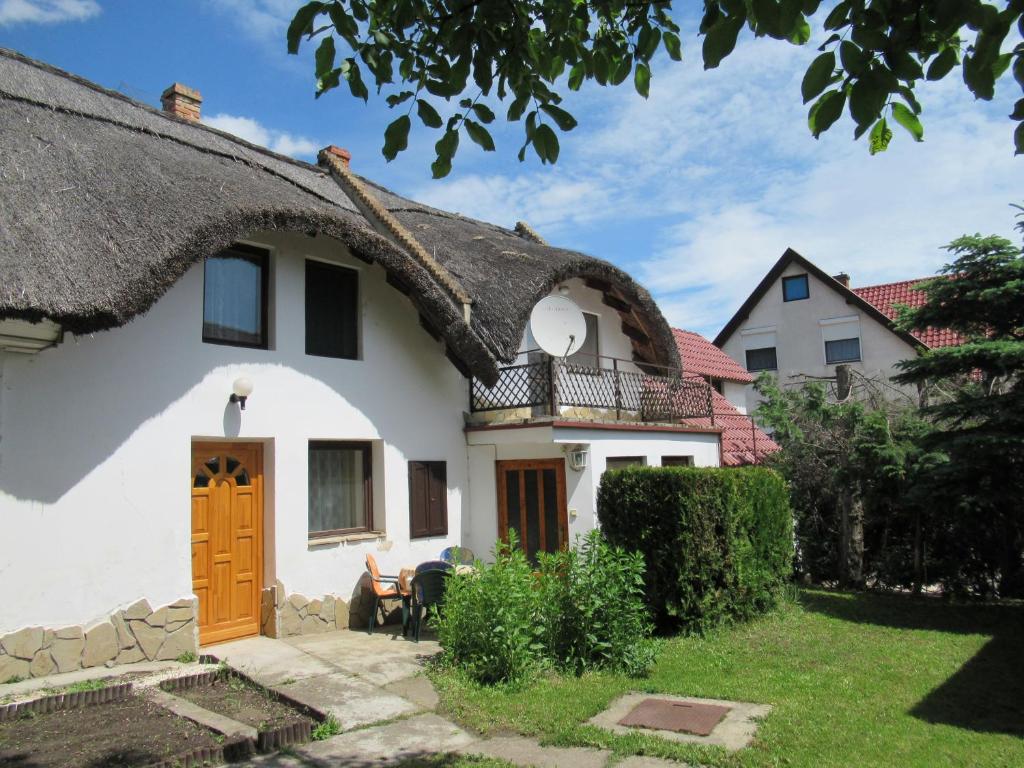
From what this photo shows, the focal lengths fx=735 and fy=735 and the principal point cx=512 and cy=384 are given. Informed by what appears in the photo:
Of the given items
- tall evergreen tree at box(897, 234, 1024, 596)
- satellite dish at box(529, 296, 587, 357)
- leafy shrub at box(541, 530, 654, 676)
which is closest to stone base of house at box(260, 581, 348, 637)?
leafy shrub at box(541, 530, 654, 676)

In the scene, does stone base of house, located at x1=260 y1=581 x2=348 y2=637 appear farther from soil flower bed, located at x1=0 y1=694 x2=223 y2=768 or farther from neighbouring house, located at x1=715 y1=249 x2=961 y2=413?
neighbouring house, located at x1=715 y1=249 x2=961 y2=413

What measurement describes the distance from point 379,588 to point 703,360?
13026mm

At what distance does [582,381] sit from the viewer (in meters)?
12.4

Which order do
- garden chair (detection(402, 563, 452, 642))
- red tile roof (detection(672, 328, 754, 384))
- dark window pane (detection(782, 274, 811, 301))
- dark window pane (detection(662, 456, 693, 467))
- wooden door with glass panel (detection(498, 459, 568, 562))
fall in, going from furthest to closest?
1. dark window pane (detection(782, 274, 811, 301))
2. red tile roof (detection(672, 328, 754, 384))
3. dark window pane (detection(662, 456, 693, 467))
4. wooden door with glass panel (detection(498, 459, 568, 562))
5. garden chair (detection(402, 563, 452, 642))

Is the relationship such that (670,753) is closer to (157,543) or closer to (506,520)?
(157,543)

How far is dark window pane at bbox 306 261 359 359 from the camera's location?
9.85 metres

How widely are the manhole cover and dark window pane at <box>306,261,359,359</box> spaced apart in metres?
6.11

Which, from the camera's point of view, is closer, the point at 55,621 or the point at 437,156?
the point at 437,156

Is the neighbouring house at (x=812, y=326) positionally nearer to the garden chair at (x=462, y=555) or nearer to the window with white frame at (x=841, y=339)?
the window with white frame at (x=841, y=339)

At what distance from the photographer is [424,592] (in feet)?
30.0

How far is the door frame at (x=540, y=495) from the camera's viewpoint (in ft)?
36.8

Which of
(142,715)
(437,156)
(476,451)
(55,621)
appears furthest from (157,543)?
(437,156)

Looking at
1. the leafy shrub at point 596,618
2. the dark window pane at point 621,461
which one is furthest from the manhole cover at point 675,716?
the dark window pane at point 621,461

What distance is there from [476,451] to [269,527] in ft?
11.9
